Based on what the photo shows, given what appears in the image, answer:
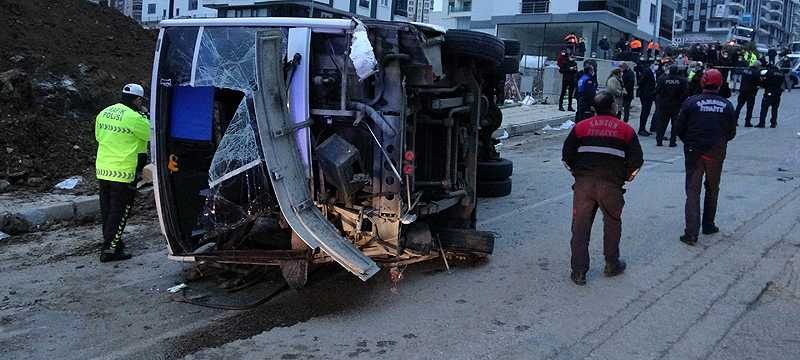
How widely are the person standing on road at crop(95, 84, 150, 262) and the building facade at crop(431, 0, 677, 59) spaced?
40.6 metres

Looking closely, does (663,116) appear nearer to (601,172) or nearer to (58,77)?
(601,172)

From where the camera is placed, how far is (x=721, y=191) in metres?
9.06

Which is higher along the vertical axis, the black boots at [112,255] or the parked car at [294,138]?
the parked car at [294,138]

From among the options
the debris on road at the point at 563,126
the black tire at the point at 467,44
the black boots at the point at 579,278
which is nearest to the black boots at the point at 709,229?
the black boots at the point at 579,278

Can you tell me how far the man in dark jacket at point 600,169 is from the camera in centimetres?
528

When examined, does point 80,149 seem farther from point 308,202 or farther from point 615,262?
point 615,262

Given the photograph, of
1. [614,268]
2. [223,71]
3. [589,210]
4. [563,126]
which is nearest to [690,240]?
[614,268]

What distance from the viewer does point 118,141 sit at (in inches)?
233

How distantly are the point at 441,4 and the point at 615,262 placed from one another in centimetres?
6742

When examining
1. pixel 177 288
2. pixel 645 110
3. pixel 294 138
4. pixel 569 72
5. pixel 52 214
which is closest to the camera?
pixel 294 138

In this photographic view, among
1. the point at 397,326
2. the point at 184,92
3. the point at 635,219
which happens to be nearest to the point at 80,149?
the point at 184,92

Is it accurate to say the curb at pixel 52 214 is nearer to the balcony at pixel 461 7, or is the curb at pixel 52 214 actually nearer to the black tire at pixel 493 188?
the black tire at pixel 493 188

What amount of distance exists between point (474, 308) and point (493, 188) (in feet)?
12.9

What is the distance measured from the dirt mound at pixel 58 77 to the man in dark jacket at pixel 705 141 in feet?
24.1
